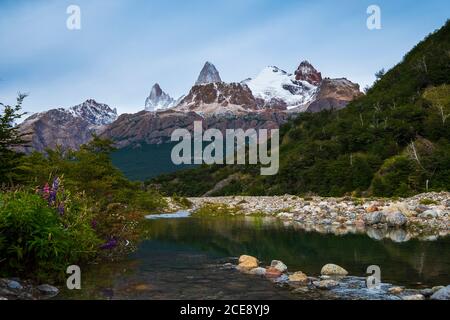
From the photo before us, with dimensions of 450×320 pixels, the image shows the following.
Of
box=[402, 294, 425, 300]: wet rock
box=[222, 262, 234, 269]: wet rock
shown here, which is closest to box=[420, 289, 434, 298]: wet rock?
box=[402, 294, 425, 300]: wet rock

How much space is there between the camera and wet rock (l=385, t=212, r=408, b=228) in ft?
97.8

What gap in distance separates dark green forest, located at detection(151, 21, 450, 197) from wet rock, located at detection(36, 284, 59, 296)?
48439 millimetres

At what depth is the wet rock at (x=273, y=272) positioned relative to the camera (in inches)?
603

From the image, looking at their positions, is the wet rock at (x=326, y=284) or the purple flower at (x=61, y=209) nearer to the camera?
the wet rock at (x=326, y=284)

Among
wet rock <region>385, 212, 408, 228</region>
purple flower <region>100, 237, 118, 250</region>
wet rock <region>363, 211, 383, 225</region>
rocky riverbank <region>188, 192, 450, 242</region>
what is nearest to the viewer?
purple flower <region>100, 237, 118, 250</region>

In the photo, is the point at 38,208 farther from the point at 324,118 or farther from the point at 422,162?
the point at 324,118

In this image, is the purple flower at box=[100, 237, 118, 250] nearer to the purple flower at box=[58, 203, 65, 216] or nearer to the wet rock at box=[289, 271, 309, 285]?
the purple flower at box=[58, 203, 65, 216]

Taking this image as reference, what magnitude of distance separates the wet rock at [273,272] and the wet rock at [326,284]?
1876 mm

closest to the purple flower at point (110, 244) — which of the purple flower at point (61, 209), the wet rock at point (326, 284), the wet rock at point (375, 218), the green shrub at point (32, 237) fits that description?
the purple flower at point (61, 209)

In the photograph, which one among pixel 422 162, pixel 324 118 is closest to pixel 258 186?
pixel 324 118

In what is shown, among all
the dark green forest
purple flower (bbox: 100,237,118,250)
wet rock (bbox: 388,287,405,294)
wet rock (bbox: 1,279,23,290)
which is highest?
the dark green forest

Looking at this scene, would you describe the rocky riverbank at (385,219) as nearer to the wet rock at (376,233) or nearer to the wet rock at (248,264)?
→ the wet rock at (376,233)

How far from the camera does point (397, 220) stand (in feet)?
98.0

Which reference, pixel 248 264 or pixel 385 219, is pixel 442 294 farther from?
pixel 385 219
